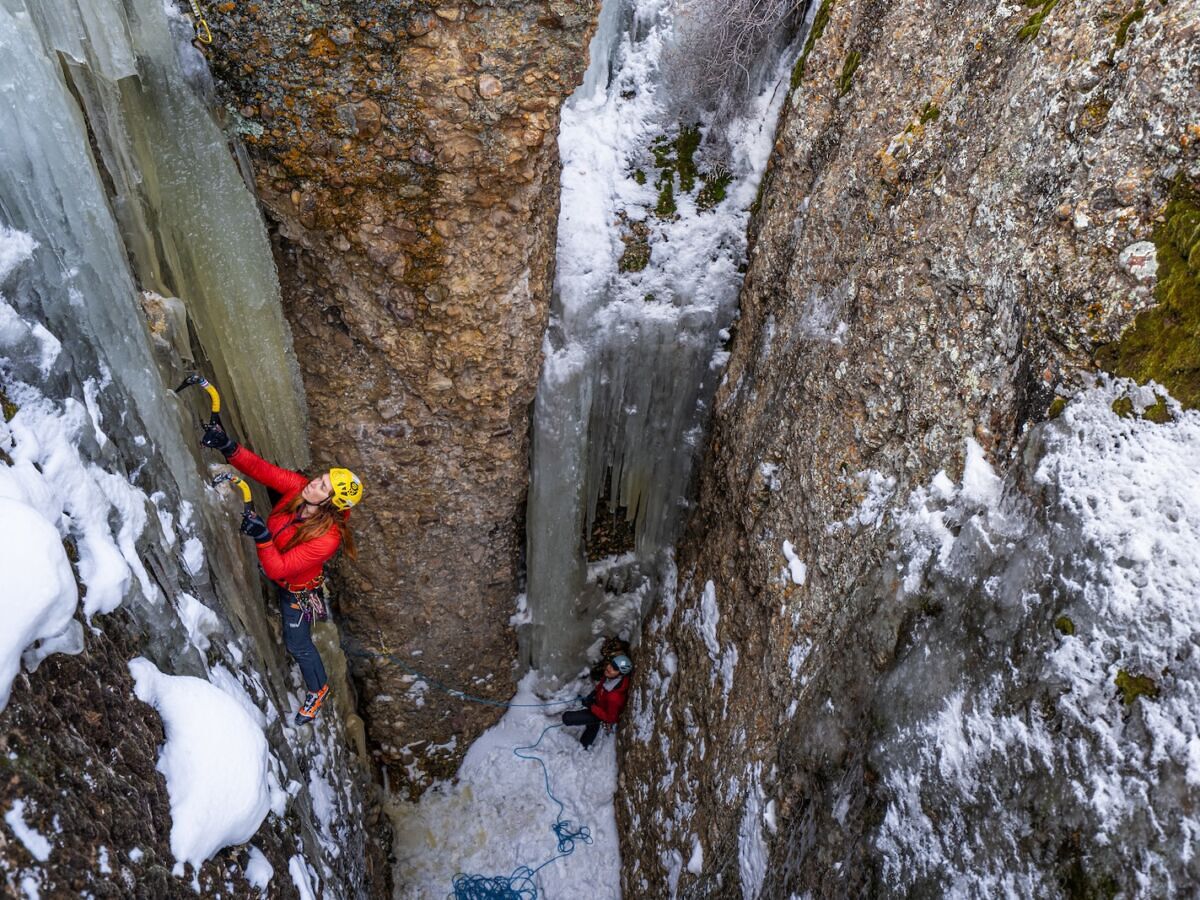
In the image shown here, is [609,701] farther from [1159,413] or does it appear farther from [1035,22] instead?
[1035,22]

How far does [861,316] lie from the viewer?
123 inches

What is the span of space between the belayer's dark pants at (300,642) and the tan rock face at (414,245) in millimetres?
868

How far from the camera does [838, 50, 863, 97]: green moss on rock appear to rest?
11.6 ft

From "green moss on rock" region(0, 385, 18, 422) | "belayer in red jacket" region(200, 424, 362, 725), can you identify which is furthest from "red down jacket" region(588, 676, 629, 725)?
"green moss on rock" region(0, 385, 18, 422)

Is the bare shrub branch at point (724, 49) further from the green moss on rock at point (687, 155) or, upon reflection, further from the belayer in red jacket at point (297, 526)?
the belayer in red jacket at point (297, 526)

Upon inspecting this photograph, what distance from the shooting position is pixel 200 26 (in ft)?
9.00

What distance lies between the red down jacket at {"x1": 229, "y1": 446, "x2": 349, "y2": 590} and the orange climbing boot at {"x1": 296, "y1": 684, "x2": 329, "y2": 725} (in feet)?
2.14

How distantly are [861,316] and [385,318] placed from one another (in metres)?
2.31

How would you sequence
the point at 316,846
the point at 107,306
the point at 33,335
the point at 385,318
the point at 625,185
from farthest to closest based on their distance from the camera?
the point at 625,185, the point at 385,318, the point at 316,846, the point at 107,306, the point at 33,335

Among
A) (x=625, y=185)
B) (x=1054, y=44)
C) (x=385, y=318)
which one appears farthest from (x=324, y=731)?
(x=1054, y=44)

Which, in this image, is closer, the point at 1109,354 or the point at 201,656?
the point at 1109,354

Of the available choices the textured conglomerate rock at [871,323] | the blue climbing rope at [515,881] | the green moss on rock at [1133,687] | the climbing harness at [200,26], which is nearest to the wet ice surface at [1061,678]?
the green moss on rock at [1133,687]

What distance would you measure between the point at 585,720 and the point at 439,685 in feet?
4.03

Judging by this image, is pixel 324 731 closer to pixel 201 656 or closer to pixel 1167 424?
pixel 201 656
